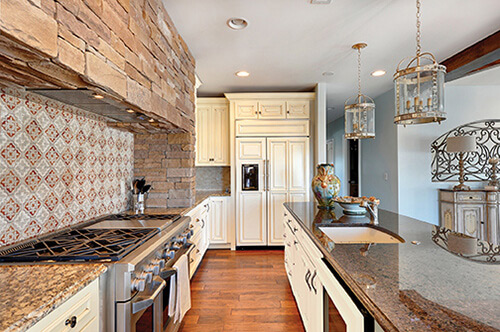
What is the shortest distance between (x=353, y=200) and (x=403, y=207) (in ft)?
8.38

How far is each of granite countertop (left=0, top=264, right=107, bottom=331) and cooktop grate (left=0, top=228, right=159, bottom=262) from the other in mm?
56

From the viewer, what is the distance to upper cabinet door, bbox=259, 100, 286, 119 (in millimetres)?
4254

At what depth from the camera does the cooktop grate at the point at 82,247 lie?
47.5 inches

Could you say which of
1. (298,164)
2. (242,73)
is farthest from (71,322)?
(298,164)

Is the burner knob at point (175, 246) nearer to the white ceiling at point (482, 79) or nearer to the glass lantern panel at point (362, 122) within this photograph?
the glass lantern panel at point (362, 122)

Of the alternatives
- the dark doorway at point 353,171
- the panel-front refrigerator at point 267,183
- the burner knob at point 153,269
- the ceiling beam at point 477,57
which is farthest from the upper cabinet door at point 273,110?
the dark doorway at point 353,171

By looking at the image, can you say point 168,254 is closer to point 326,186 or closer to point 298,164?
point 326,186

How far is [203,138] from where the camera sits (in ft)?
14.7

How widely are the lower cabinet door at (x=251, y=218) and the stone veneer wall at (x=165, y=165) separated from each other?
1.37m

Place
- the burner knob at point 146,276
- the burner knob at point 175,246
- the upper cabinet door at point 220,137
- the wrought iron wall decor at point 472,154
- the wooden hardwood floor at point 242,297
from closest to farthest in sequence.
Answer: the burner knob at point 146,276 → the burner knob at point 175,246 → the wooden hardwood floor at point 242,297 → the wrought iron wall decor at point 472,154 → the upper cabinet door at point 220,137

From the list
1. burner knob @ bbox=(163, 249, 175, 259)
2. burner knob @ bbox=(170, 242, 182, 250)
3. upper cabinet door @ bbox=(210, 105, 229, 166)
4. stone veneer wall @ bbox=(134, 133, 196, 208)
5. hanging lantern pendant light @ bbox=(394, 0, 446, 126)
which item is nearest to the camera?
hanging lantern pendant light @ bbox=(394, 0, 446, 126)

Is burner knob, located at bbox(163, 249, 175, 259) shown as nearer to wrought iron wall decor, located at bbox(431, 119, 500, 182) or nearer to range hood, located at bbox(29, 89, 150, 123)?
range hood, located at bbox(29, 89, 150, 123)

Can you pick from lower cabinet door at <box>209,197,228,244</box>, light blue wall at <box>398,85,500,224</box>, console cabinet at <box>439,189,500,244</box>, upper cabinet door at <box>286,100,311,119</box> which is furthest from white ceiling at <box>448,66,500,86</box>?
lower cabinet door at <box>209,197,228,244</box>

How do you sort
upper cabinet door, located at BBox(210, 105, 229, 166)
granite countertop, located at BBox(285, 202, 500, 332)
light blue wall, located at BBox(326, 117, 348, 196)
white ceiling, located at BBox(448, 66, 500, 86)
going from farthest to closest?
light blue wall, located at BBox(326, 117, 348, 196) → upper cabinet door, located at BBox(210, 105, 229, 166) → white ceiling, located at BBox(448, 66, 500, 86) → granite countertop, located at BBox(285, 202, 500, 332)
